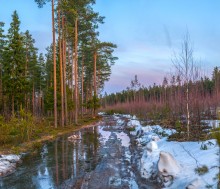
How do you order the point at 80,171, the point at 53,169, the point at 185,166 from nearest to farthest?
the point at 185,166 → the point at 80,171 → the point at 53,169

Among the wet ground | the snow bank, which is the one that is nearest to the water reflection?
the wet ground

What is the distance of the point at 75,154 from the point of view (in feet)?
42.8

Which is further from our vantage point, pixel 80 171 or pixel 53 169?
pixel 53 169

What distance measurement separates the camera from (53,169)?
33.0 feet

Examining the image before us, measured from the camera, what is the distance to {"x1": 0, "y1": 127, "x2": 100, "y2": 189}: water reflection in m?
8.28

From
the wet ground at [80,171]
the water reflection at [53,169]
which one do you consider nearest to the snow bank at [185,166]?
the wet ground at [80,171]

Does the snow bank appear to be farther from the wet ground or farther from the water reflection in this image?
the water reflection

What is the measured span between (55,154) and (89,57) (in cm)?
3233

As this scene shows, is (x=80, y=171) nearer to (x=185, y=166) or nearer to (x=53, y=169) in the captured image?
(x=53, y=169)

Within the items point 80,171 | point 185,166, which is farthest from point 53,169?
point 185,166

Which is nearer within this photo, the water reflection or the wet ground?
the wet ground

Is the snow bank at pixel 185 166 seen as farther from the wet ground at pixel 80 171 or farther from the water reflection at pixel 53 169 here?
the water reflection at pixel 53 169

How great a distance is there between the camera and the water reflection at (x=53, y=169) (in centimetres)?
828

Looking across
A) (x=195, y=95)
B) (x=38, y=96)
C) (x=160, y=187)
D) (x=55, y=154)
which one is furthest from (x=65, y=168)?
(x=38, y=96)
